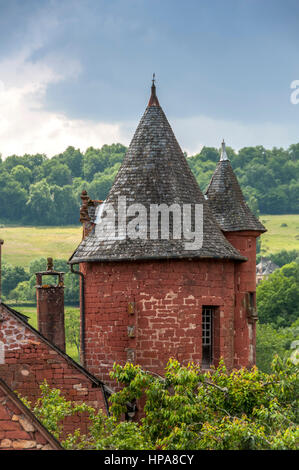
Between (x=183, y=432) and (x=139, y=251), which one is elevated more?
(x=139, y=251)

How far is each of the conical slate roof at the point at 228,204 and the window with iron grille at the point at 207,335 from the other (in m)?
3.18

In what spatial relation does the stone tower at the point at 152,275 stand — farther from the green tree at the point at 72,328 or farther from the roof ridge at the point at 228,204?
the green tree at the point at 72,328

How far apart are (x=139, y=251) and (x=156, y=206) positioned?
154 cm

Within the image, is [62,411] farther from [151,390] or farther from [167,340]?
[167,340]

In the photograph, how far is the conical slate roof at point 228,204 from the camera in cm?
2611

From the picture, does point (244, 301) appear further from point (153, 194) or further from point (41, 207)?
point (41, 207)

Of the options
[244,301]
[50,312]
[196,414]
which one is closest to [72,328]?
[50,312]

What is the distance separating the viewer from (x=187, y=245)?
2311 centimetres

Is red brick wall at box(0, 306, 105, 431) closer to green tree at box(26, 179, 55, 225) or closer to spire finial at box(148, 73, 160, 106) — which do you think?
spire finial at box(148, 73, 160, 106)

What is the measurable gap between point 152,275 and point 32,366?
4367mm

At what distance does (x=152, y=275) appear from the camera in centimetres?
2298
